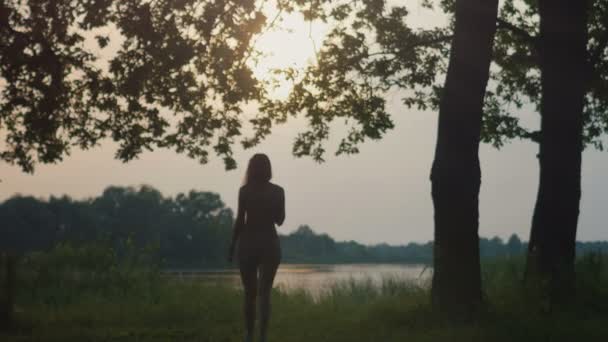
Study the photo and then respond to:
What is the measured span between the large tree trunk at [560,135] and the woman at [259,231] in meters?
6.87

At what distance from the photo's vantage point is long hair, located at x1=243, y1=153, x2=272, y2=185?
982cm

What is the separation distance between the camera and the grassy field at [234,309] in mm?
11047

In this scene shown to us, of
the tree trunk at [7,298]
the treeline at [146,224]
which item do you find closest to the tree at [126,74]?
the tree trunk at [7,298]

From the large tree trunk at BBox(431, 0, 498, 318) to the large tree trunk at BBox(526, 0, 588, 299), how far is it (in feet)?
9.98

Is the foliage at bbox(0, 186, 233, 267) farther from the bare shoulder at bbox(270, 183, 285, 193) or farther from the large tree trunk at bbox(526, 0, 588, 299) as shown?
the bare shoulder at bbox(270, 183, 285, 193)

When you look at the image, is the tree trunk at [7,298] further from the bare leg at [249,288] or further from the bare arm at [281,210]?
the bare arm at [281,210]

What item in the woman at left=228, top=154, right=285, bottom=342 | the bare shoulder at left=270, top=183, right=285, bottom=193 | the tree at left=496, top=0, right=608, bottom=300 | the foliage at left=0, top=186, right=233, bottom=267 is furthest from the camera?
the foliage at left=0, top=186, right=233, bottom=267

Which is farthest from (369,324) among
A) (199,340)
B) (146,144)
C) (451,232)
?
(146,144)

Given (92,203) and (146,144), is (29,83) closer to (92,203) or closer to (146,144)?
(146,144)

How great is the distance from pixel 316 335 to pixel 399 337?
1.47 meters

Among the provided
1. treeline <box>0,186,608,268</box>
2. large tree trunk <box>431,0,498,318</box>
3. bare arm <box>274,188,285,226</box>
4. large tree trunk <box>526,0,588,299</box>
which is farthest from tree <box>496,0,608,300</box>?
treeline <box>0,186,608,268</box>

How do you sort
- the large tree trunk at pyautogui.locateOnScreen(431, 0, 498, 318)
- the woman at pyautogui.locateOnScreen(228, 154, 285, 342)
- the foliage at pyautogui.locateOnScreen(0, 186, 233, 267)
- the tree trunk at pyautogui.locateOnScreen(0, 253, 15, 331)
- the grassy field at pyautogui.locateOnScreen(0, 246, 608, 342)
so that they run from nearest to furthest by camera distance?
the woman at pyautogui.locateOnScreen(228, 154, 285, 342), the grassy field at pyautogui.locateOnScreen(0, 246, 608, 342), the large tree trunk at pyautogui.locateOnScreen(431, 0, 498, 318), the tree trunk at pyautogui.locateOnScreen(0, 253, 15, 331), the foliage at pyautogui.locateOnScreen(0, 186, 233, 267)

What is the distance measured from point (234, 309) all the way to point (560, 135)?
7715mm

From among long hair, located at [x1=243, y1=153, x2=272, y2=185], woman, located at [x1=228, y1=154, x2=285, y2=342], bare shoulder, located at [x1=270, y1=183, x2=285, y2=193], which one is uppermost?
long hair, located at [x1=243, y1=153, x2=272, y2=185]
